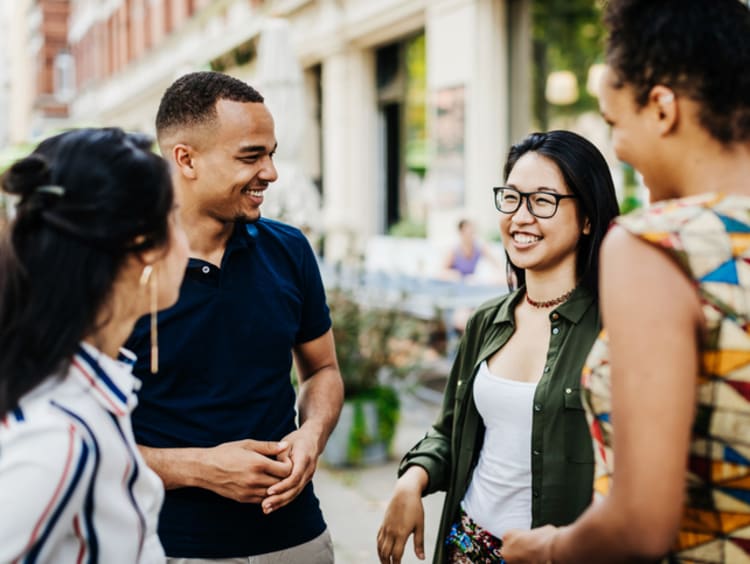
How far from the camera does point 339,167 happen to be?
629 inches

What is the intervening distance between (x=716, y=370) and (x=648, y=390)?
0.14 meters

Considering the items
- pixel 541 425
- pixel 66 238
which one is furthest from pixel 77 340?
pixel 541 425

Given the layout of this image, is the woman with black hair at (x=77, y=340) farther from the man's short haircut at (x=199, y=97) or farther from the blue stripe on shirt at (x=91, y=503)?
the man's short haircut at (x=199, y=97)

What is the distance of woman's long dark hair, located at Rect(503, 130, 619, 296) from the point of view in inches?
90.5

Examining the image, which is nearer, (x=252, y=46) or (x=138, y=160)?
(x=138, y=160)

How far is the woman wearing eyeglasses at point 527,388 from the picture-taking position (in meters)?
2.12

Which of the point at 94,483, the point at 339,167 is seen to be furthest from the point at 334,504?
the point at 339,167

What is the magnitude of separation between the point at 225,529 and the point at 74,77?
43898 millimetres

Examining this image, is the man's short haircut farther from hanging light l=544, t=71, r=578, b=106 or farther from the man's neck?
hanging light l=544, t=71, r=578, b=106

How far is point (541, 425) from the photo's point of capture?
2127mm

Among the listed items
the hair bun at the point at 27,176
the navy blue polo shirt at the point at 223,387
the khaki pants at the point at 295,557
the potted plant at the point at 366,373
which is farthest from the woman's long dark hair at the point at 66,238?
the potted plant at the point at 366,373

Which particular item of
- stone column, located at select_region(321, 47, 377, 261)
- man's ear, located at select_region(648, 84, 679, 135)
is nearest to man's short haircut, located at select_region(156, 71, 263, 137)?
man's ear, located at select_region(648, 84, 679, 135)

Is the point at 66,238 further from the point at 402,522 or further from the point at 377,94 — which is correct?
the point at 377,94

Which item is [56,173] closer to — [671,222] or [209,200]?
[209,200]
